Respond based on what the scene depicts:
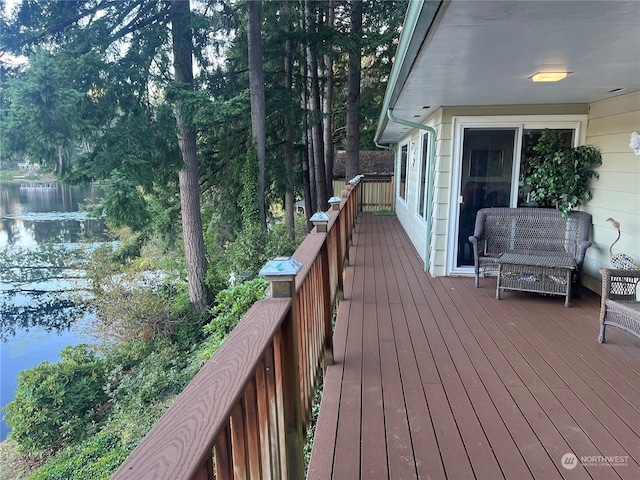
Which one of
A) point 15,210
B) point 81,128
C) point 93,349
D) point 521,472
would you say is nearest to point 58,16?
point 81,128

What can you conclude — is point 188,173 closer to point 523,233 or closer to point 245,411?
point 523,233

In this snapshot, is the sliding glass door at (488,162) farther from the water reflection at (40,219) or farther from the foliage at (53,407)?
the water reflection at (40,219)

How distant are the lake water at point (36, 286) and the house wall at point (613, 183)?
9784 millimetres

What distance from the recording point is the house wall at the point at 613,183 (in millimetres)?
3648

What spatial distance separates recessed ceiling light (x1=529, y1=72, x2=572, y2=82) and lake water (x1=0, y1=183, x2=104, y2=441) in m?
9.36

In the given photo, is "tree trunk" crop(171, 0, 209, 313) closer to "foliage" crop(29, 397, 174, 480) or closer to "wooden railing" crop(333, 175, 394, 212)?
"foliage" crop(29, 397, 174, 480)

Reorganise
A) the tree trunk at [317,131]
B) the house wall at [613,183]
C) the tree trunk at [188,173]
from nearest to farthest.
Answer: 1. the house wall at [613,183]
2. the tree trunk at [188,173]
3. the tree trunk at [317,131]

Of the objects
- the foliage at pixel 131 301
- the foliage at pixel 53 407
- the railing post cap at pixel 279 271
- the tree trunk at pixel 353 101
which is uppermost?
the tree trunk at pixel 353 101

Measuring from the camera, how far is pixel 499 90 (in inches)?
145

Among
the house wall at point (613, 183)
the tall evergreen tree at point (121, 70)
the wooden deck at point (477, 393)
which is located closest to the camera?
the wooden deck at point (477, 393)

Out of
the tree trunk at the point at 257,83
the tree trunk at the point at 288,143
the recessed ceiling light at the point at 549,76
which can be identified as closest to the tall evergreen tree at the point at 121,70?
the tree trunk at the point at 257,83

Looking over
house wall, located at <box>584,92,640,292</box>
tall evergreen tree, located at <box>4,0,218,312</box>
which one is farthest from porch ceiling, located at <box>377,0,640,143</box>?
tall evergreen tree, located at <box>4,0,218,312</box>

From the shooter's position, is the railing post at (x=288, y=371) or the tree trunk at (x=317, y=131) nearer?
the railing post at (x=288, y=371)

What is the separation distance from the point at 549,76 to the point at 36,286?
62.1ft
